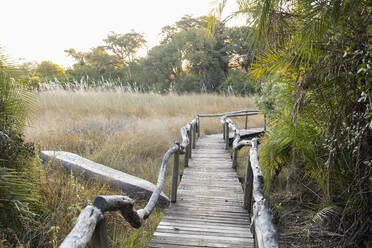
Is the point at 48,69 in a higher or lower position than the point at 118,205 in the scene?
higher

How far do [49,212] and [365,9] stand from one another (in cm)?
403

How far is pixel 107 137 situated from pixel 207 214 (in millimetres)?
3968

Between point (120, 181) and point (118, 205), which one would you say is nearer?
point (118, 205)

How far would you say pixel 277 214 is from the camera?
13.8 ft

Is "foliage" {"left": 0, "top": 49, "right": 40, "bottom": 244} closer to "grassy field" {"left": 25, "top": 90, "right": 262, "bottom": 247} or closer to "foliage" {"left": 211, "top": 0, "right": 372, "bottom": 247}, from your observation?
"grassy field" {"left": 25, "top": 90, "right": 262, "bottom": 247}

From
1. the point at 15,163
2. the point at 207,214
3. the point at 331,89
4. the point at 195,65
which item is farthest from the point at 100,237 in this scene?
the point at 195,65

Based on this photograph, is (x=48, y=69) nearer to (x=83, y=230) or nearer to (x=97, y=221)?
(x=97, y=221)

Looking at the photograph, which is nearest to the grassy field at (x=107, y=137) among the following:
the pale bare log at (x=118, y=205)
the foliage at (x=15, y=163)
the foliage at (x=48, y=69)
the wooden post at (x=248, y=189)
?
the foliage at (x=15, y=163)

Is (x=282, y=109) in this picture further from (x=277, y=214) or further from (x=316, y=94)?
(x=277, y=214)

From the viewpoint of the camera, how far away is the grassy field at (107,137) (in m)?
3.04

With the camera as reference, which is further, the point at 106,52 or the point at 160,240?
the point at 106,52

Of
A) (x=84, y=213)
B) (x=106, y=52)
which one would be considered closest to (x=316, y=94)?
(x=84, y=213)

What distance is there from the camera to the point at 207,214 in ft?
11.6

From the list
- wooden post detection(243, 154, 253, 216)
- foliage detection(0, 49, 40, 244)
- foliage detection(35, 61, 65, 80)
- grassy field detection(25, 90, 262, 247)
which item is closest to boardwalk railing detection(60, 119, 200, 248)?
grassy field detection(25, 90, 262, 247)
